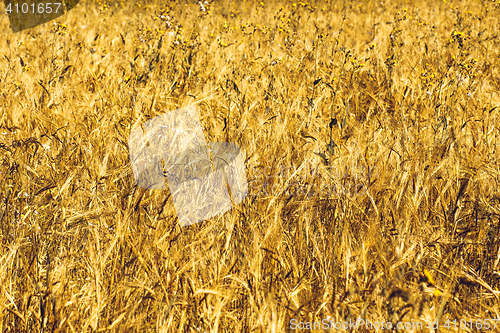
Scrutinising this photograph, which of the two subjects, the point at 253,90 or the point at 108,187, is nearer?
the point at 108,187

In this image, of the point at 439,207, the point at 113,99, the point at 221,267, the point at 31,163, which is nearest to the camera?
the point at 221,267

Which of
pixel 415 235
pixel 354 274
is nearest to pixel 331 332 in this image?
pixel 354 274

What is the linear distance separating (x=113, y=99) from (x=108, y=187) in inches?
31.0

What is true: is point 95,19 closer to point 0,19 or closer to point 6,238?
point 0,19

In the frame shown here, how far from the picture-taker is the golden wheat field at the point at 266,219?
0.96 m

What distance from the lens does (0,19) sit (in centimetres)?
457

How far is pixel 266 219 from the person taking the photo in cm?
124

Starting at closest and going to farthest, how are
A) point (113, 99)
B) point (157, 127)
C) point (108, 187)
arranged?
point (108, 187)
point (157, 127)
point (113, 99)

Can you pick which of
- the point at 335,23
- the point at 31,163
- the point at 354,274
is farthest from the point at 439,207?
the point at 335,23

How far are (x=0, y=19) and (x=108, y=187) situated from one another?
4.26 m

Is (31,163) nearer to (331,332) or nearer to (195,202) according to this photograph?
(195,202)

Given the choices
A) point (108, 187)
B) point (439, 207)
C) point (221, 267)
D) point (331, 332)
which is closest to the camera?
point (331, 332)

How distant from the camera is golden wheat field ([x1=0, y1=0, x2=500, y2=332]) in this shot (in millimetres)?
961

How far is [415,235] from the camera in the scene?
3.80 feet
